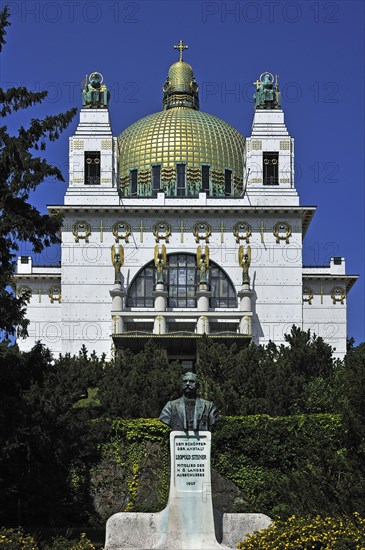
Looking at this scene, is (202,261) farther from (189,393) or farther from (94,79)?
(189,393)

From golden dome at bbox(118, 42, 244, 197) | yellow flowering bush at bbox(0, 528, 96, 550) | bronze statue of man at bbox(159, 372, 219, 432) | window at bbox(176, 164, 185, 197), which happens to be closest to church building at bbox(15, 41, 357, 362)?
window at bbox(176, 164, 185, 197)

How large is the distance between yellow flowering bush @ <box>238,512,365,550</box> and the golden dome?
56467 millimetres

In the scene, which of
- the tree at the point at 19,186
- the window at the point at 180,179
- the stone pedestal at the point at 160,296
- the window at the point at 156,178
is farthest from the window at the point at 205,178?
the tree at the point at 19,186

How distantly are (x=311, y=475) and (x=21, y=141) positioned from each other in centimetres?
1208

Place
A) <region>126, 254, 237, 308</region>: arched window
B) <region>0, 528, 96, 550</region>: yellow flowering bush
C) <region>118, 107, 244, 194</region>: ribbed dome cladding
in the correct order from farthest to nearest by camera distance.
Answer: <region>118, 107, 244, 194</region>: ribbed dome cladding, <region>126, 254, 237, 308</region>: arched window, <region>0, 528, 96, 550</region>: yellow flowering bush

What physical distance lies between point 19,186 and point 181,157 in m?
52.2

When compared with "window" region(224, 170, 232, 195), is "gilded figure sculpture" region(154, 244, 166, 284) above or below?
below

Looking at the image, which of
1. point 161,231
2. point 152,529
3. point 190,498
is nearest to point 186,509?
point 190,498

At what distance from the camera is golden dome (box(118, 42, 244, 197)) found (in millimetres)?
84188

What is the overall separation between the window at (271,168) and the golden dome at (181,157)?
4154mm

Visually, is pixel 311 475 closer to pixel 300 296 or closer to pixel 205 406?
pixel 205 406

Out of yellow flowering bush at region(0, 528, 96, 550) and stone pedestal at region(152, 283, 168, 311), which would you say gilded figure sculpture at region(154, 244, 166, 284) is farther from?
yellow flowering bush at region(0, 528, 96, 550)

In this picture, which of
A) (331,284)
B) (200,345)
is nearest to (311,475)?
(200,345)

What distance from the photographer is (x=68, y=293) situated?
7775cm
